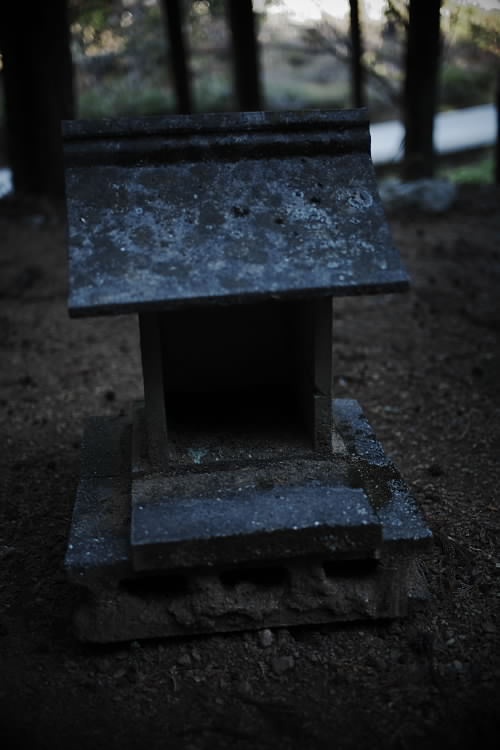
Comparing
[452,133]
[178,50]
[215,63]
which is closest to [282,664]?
[178,50]

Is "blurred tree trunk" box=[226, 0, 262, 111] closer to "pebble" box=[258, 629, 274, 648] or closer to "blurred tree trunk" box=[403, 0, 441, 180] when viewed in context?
"blurred tree trunk" box=[403, 0, 441, 180]

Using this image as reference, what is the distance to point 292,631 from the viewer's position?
2.86 m

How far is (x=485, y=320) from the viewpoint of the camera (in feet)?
19.8

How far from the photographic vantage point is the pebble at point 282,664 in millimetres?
2678

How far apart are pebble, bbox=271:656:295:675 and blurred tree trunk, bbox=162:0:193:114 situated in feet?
29.7

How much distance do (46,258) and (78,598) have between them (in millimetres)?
5654

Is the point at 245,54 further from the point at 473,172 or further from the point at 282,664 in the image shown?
the point at 282,664

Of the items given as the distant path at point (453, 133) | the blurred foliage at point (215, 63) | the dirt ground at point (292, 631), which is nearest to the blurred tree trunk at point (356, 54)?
the blurred foliage at point (215, 63)

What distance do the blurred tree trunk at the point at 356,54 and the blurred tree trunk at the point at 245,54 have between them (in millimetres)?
1303

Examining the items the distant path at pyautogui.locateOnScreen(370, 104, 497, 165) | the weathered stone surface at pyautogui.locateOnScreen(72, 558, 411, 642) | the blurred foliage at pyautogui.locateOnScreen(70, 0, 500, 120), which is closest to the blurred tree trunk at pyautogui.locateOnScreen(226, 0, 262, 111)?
the blurred foliage at pyautogui.locateOnScreen(70, 0, 500, 120)

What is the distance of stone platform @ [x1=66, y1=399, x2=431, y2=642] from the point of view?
8.61 feet

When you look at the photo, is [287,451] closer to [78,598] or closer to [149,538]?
[149,538]

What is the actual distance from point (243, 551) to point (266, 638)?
0.42 metres

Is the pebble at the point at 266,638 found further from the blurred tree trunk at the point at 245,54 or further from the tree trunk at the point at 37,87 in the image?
the blurred tree trunk at the point at 245,54
